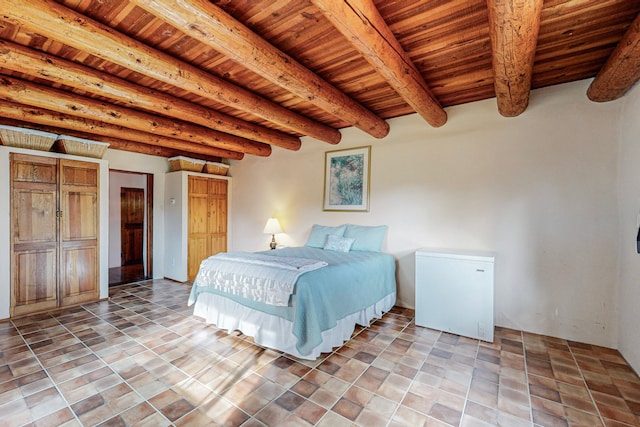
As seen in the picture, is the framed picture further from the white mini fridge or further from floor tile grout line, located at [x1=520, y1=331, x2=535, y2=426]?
floor tile grout line, located at [x1=520, y1=331, x2=535, y2=426]

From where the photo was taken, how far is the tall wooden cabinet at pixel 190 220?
5.04m

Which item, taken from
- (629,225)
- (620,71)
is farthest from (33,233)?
(629,225)

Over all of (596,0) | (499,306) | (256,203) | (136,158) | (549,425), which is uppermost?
(596,0)

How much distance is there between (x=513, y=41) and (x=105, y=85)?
125 inches

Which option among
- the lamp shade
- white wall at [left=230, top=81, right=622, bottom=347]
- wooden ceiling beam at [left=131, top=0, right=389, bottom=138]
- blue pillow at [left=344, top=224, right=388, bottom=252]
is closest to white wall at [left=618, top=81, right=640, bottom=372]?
white wall at [left=230, top=81, right=622, bottom=347]

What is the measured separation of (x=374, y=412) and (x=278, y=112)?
299cm

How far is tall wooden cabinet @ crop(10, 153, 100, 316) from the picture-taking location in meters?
3.40

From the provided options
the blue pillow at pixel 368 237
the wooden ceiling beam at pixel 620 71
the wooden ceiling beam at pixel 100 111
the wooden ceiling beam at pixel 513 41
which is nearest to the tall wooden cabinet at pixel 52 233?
the wooden ceiling beam at pixel 100 111

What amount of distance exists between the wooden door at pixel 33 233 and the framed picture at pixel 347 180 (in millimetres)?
3653

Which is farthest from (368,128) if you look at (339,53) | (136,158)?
(136,158)

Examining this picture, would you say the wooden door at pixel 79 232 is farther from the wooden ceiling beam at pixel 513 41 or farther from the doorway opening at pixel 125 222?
the wooden ceiling beam at pixel 513 41

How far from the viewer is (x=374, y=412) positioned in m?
1.80

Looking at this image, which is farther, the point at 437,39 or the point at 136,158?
the point at 136,158

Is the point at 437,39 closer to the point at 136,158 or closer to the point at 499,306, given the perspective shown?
the point at 499,306
